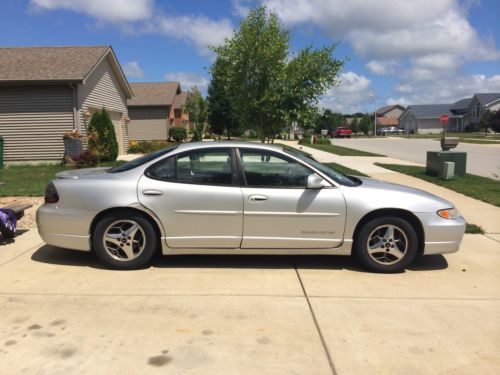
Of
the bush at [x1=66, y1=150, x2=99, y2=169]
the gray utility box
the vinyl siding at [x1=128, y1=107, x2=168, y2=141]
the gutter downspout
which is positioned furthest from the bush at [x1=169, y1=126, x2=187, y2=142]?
the gray utility box

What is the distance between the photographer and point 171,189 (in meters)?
4.91

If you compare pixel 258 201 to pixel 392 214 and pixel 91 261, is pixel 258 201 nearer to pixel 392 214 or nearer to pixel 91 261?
pixel 392 214

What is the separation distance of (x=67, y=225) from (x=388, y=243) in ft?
11.6

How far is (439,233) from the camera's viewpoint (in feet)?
16.2

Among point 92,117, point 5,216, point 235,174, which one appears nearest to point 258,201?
point 235,174

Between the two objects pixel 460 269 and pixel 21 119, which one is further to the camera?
pixel 21 119

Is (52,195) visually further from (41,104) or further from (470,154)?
(470,154)

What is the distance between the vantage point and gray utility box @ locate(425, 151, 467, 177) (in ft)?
42.8

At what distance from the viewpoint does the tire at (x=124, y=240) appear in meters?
4.91

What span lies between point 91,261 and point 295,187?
2.55 metres

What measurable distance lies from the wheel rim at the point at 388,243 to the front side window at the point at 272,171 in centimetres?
96

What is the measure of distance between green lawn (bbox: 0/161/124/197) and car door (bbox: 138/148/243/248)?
557 centimetres

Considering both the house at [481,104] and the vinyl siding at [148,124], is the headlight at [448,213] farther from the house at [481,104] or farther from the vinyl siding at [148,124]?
the house at [481,104]

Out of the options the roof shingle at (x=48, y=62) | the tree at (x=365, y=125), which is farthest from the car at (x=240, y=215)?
the tree at (x=365, y=125)
